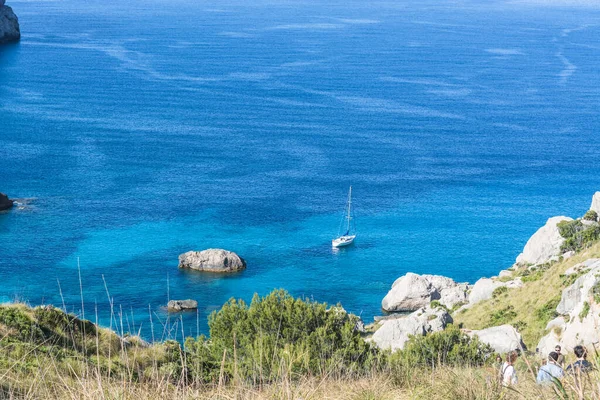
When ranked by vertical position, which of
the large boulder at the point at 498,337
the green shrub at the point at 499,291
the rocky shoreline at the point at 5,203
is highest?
the large boulder at the point at 498,337

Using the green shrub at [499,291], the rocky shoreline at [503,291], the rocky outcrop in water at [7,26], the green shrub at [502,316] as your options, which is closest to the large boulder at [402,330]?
A: the rocky shoreline at [503,291]

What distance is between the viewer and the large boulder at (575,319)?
2825 cm

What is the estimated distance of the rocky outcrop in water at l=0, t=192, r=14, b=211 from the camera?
78188 mm

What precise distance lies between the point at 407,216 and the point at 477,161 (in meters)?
22.2

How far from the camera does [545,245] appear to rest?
199 ft

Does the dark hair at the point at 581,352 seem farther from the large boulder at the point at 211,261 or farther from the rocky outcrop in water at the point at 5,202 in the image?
the rocky outcrop in water at the point at 5,202

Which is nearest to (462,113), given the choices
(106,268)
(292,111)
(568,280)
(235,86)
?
(292,111)

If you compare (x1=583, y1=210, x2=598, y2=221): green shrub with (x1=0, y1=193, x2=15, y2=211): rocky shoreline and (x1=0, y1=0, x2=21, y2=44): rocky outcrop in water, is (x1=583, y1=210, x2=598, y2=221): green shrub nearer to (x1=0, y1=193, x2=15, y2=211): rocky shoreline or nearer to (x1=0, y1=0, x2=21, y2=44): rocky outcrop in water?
(x1=0, y1=193, x2=15, y2=211): rocky shoreline

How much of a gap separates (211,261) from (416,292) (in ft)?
58.9

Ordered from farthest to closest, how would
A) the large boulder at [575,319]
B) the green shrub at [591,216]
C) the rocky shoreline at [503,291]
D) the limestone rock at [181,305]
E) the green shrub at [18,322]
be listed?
the green shrub at [591,216], the limestone rock at [181,305], the rocky shoreline at [503,291], the large boulder at [575,319], the green shrub at [18,322]

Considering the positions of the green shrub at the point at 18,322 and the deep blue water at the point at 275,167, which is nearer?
the green shrub at the point at 18,322

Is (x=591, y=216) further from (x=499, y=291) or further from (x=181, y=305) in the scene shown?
(x=181, y=305)

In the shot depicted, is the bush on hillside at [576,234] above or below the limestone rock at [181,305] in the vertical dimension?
above

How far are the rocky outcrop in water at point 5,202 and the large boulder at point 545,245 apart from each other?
4908 cm
